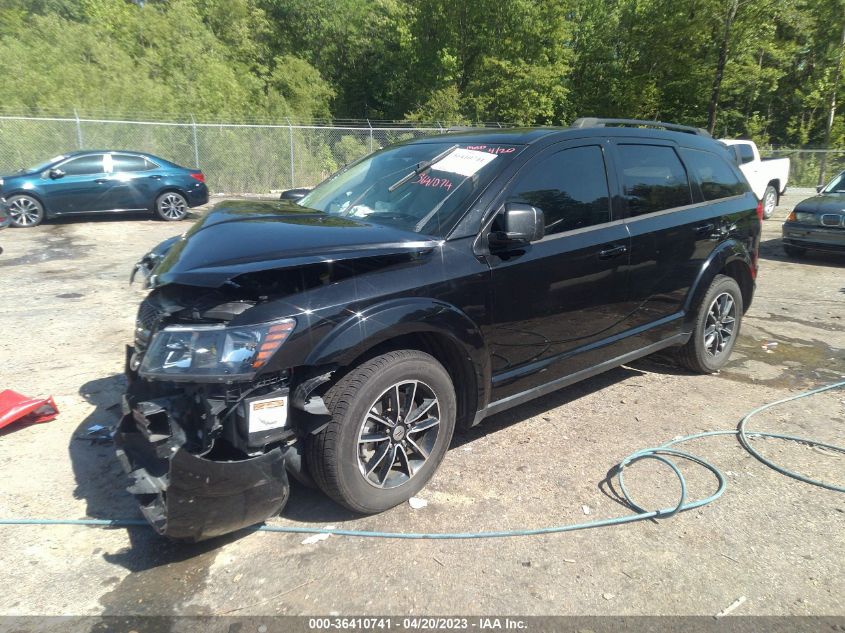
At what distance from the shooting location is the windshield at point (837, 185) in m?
11.1

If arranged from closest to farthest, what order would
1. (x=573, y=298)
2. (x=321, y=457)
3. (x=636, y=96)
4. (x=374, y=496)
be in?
(x=321, y=457) < (x=374, y=496) < (x=573, y=298) < (x=636, y=96)

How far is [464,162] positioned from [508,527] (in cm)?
212

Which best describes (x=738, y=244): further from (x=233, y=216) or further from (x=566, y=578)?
(x=233, y=216)

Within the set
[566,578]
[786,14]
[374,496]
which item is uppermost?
[786,14]

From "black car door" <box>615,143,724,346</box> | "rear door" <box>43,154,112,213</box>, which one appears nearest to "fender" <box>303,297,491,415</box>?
"black car door" <box>615,143,724,346</box>

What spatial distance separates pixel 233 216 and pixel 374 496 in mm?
1742

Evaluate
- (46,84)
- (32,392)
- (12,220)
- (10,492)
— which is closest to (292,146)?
(46,84)

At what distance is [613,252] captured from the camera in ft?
13.2

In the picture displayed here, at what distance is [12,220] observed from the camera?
495 inches

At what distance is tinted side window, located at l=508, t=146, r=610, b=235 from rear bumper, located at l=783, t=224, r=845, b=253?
8.23 m

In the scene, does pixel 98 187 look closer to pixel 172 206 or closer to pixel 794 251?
pixel 172 206

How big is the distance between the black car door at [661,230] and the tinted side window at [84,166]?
12562 millimetres

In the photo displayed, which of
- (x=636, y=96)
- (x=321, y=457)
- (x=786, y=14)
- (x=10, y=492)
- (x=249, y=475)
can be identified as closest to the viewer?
(x=249, y=475)

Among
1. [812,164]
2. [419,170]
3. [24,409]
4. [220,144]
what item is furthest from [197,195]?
[812,164]
